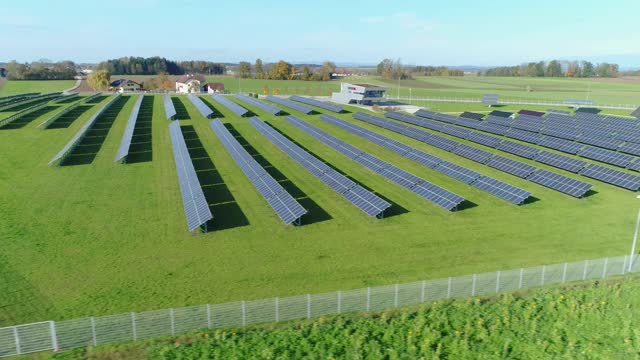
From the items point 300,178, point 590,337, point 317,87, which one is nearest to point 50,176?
point 300,178

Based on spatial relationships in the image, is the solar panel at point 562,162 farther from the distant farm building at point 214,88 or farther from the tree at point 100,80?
the tree at point 100,80

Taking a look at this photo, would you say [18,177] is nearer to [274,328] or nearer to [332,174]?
[332,174]

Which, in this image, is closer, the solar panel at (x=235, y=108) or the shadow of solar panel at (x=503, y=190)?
the shadow of solar panel at (x=503, y=190)

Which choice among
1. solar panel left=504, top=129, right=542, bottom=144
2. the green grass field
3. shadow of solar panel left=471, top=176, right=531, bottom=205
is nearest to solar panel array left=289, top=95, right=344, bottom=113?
solar panel left=504, top=129, right=542, bottom=144

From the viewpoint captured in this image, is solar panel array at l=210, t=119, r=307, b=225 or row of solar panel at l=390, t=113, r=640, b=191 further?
row of solar panel at l=390, t=113, r=640, b=191

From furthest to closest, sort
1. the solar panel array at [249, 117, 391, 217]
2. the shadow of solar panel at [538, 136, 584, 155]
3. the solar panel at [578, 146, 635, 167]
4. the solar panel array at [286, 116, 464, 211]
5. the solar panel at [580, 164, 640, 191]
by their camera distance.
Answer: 1. the shadow of solar panel at [538, 136, 584, 155]
2. the solar panel at [578, 146, 635, 167]
3. the solar panel at [580, 164, 640, 191]
4. the solar panel array at [286, 116, 464, 211]
5. the solar panel array at [249, 117, 391, 217]

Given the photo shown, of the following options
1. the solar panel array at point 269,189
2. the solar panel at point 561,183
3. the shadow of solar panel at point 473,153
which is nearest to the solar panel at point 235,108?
the solar panel array at point 269,189

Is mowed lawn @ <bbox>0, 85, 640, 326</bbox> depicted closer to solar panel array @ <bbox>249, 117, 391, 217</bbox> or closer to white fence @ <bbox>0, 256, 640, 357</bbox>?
solar panel array @ <bbox>249, 117, 391, 217</bbox>
